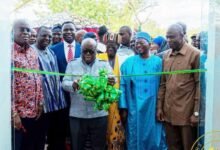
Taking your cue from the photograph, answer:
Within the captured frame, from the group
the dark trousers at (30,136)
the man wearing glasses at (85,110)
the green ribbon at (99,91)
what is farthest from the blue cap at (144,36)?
the dark trousers at (30,136)

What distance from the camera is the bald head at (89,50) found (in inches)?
176

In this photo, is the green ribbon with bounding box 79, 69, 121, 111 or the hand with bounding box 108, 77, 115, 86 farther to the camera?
the hand with bounding box 108, 77, 115, 86

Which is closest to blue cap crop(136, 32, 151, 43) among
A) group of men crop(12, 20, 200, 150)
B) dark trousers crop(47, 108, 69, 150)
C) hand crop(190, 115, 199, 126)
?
group of men crop(12, 20, 200, 150)

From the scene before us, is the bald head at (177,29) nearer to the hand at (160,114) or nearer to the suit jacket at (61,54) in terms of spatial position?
the hand at (160,114)

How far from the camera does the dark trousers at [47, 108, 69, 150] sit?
4.68 m

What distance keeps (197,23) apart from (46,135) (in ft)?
6.89

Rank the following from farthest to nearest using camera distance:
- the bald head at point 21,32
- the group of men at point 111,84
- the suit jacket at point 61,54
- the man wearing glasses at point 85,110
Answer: the suit jacket at point 61,54, the man wearing glasses at point 85,110, the group of men at point 111,84, the bald head at point 21,32

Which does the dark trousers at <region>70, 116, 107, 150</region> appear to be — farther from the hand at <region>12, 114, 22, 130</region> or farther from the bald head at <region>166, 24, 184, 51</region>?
the bald head at <region>166, 24, 184, 51</region>

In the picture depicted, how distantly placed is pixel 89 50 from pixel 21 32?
74 cm

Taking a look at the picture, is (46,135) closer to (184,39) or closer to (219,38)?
(184,39)

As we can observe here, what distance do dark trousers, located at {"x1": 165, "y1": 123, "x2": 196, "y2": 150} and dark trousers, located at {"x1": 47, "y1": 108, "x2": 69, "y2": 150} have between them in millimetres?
1151

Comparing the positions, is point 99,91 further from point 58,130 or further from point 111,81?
point 58,130

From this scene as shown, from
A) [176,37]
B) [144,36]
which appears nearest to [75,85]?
[144,36]

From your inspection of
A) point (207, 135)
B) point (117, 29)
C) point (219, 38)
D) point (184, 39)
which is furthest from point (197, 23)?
point (207, 135)
